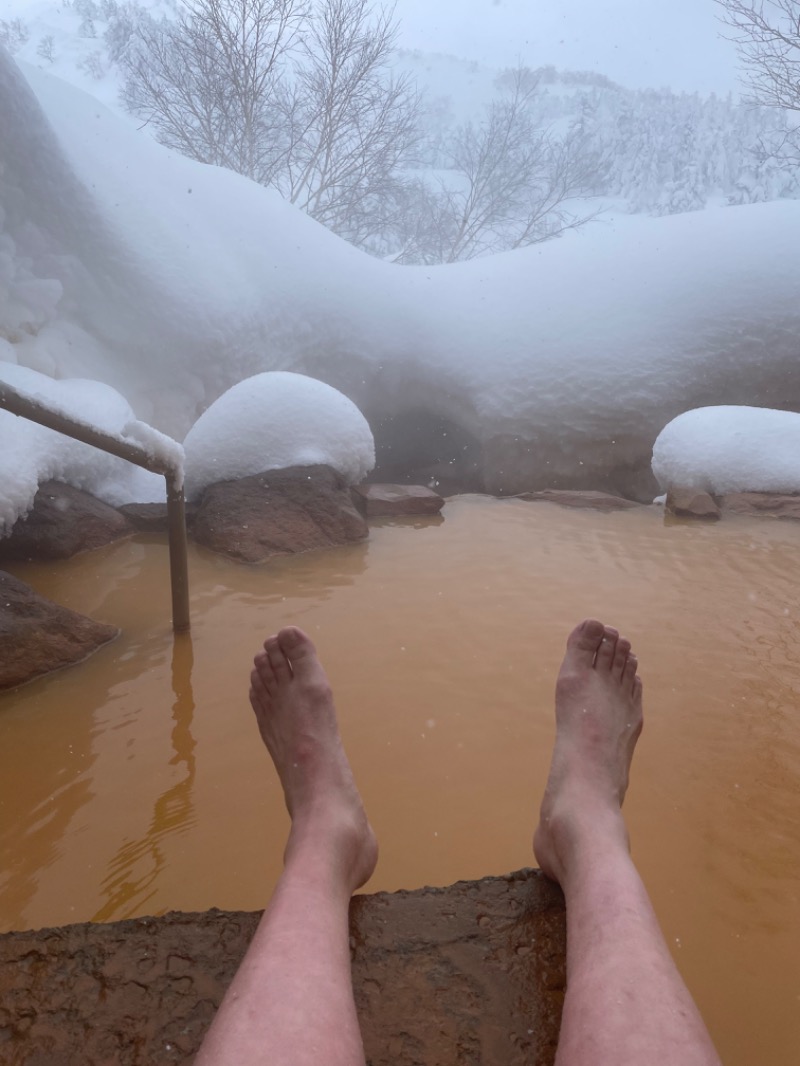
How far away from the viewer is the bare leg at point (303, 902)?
0.55 metres

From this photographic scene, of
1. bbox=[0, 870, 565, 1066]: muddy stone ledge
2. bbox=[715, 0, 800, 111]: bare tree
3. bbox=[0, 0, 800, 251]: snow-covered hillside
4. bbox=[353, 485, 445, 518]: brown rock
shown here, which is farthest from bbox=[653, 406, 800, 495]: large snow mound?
bbox=[0, 0, 800, 251]: snow-covered hillside

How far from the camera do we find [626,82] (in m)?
16.4

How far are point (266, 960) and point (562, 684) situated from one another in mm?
698

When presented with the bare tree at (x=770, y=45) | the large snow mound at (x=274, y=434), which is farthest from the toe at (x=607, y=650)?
the bare tree at (x=770, y=45)

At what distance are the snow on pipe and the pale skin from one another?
34.7 inches

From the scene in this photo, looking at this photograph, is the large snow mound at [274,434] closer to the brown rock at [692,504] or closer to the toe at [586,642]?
the brown rock at [692,504]

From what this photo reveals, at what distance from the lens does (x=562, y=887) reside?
2.69ft

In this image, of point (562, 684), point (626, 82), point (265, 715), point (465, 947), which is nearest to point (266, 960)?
point (465, 947)

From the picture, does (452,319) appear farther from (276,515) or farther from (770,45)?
(770,45)

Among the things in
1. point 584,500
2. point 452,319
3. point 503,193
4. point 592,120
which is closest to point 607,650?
point 584,500

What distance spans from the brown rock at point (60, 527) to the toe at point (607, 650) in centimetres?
224

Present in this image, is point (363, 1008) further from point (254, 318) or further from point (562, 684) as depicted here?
point (254, 318)

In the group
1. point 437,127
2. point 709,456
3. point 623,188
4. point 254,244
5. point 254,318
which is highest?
point 437,127

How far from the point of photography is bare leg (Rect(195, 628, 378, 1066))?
0.55m
